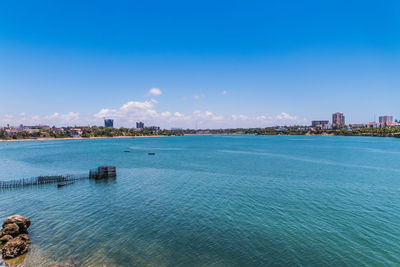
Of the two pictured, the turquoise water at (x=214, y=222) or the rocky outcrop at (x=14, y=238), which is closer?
the rocky outcrop at (x=14, y=238)

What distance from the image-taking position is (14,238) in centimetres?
2217

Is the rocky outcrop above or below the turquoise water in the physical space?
above

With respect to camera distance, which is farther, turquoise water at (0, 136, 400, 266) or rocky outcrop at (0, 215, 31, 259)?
turquoise water at (0, 136, 400, 266)

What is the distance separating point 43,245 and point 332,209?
3980 centimetres

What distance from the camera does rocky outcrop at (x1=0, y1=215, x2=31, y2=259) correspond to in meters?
20.9

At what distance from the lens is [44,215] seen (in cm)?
3128

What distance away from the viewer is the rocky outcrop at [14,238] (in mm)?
20922

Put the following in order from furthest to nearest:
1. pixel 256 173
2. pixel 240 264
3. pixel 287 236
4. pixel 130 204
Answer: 1. pixel 256 173
2. pixel 130 204
3. pixel 287 236
4. pixel 240 264

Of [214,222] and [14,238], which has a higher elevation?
[14,238]

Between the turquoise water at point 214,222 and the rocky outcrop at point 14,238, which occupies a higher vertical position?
the rocky outcrop at point 14,238

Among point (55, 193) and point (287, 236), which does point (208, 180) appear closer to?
point (287, 236)

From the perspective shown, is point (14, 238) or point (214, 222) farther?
point (214, 222)

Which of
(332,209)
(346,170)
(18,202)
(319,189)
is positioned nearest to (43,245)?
(18,202)

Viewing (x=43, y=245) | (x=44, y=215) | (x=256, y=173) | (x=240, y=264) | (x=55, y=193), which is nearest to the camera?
(x=240, y=264)
